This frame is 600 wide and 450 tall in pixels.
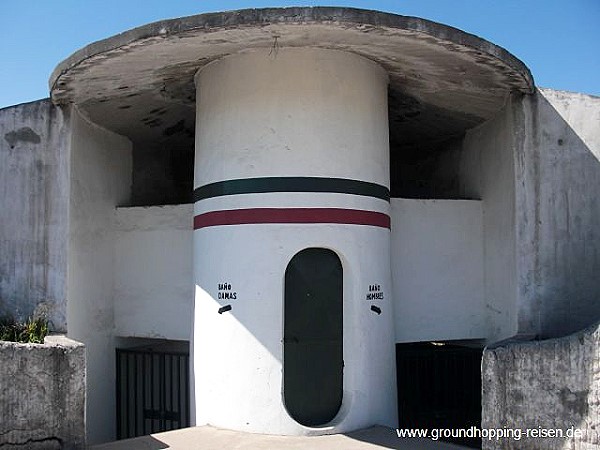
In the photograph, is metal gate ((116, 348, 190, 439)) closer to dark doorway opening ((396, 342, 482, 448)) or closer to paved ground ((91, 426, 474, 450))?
paved ground ((91, 426, 474, 450))

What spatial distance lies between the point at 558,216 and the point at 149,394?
7530mm

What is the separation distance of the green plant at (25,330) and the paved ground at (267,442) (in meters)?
1.91

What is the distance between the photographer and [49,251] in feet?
34.0

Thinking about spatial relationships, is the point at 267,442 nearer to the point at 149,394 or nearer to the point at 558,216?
the point at 149,394

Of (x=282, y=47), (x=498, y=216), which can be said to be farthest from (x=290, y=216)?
(x=498, y=216)

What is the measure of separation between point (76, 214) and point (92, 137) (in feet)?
4.86

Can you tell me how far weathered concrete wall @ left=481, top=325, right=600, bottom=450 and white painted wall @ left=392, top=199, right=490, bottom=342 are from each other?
3.33 meters

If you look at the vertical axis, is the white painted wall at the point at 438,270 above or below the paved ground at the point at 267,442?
above

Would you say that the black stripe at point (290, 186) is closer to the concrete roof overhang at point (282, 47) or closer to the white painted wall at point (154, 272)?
the concrete roof overhang at point (282, 47)

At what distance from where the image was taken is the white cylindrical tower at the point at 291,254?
890 cm

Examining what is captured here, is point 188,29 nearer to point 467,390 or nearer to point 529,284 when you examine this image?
point 529,284

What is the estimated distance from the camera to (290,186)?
29.6 ft

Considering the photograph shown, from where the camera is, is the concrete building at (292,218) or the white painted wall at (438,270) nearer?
the concrete building at (292,218)

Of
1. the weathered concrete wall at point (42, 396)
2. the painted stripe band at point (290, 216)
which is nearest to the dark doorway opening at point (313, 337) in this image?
the painted stripe band at point (290, 216)
